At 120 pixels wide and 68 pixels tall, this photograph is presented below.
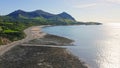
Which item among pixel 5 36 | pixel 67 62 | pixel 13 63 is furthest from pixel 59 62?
pixel 5 36

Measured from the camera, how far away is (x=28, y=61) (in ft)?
190

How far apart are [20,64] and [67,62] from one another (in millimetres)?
11094

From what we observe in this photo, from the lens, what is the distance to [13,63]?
Result: 55.1 m

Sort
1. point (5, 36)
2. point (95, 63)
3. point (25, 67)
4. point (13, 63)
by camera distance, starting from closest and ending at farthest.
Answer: point (25, 67)
point (13, 63)
point (95, 63)
point (5, 36)

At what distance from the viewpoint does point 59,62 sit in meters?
57.0

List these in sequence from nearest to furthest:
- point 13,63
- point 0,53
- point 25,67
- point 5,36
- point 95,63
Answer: point 25,67 → point 13,63 → point 95,63 → point 0,53 → point 5,36

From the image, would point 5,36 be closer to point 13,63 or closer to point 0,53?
point 0,53

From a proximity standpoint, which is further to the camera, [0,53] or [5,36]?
[5,36]

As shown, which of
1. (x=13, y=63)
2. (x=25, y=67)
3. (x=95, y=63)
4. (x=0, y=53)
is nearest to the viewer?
(x=25, y=67)

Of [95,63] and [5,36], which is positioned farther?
[5,36]

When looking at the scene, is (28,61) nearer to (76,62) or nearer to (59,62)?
(59,62)

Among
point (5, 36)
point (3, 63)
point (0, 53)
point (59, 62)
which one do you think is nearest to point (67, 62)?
point (59, 62)

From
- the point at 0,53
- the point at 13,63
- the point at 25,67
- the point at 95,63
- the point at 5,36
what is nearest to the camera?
the point at 25,67

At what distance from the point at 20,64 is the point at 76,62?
43.9 feet
